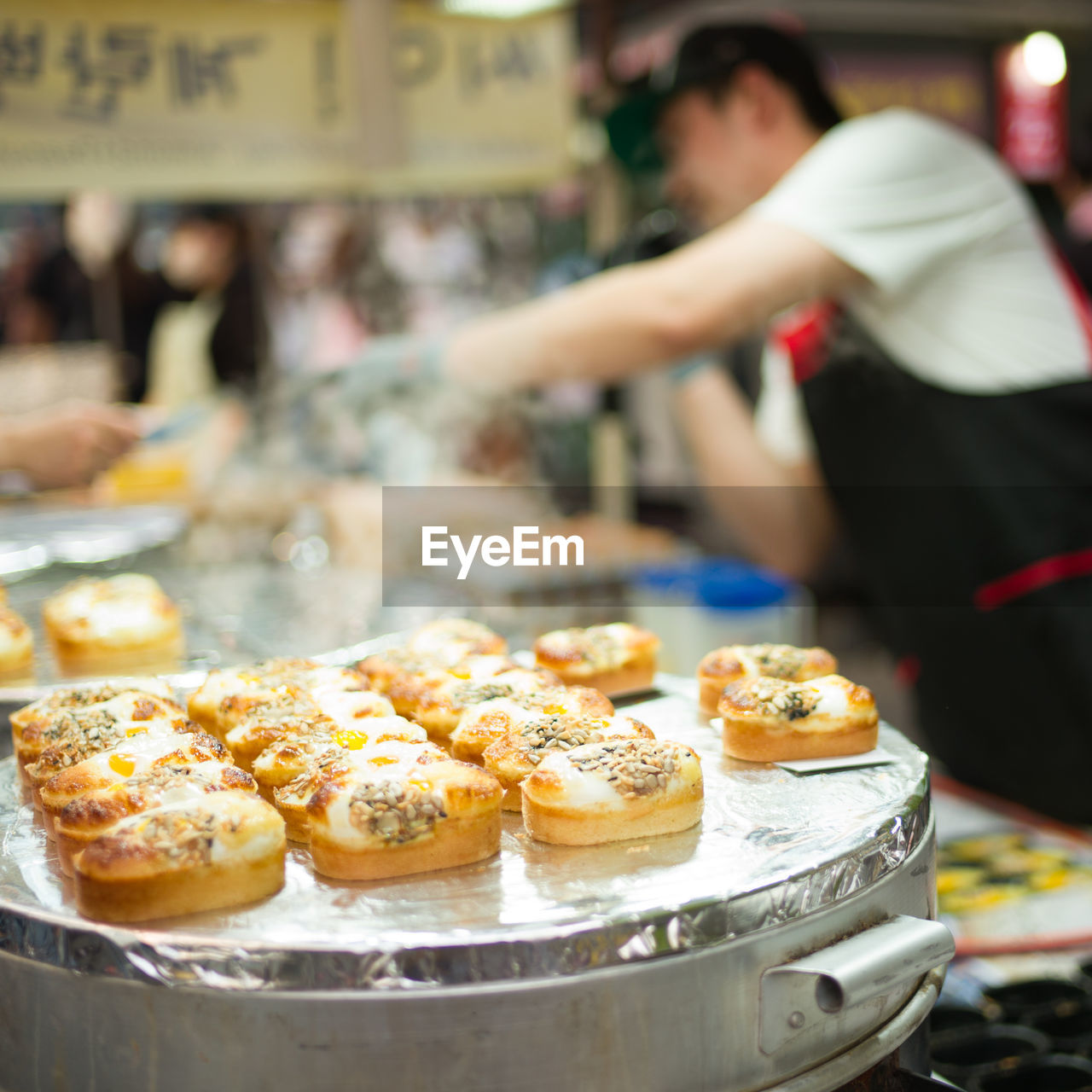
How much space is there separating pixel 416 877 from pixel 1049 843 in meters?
1.70

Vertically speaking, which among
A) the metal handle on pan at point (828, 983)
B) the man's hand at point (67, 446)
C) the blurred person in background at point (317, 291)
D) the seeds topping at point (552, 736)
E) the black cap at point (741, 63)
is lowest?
the metal handle on pan at point (828, 983)

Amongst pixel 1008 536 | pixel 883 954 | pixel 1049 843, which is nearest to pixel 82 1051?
pixel 883 954

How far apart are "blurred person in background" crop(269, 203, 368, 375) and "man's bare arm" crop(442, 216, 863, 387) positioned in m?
2.65

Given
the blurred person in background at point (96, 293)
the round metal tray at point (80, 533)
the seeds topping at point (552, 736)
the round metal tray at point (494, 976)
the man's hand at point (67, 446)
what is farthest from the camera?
the blurred person in background at point (96, 293)

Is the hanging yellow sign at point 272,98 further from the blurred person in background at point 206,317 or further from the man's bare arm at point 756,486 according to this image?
the blurred person in background at point 206,317

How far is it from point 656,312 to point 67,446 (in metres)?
1.33

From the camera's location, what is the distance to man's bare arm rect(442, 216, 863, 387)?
7.52ft

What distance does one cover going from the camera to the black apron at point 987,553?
2379mm

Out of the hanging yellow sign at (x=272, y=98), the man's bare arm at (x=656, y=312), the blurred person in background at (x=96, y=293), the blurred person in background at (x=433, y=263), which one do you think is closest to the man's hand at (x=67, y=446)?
the hanging yellow sign at (x=272, y=98)

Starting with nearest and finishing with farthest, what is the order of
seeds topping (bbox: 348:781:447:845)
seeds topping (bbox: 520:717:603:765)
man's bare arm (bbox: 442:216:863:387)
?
seeds topping (bbox: 348:781:447:845), seeds topping (bbox: 520:717:603:765), man's bare arm (bbox: 442:216:863:387)

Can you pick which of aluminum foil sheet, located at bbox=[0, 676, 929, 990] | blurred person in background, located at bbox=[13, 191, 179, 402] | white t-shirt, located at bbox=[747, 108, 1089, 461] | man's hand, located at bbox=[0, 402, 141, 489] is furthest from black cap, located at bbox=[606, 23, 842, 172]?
blurred person in background, located at bbox=[13, 191, 179, 402]

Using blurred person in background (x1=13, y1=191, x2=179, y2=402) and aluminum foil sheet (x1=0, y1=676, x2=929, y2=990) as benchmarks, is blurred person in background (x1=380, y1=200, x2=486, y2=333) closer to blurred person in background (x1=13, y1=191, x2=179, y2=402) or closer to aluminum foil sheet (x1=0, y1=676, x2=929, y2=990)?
blurred person in background (x1=13, y1=191, x2=179, y2=402)

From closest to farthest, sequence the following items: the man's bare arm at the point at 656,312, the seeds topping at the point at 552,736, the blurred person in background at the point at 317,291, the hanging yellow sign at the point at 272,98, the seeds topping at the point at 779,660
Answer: the seeds topping at the point at 552,736
the seeds topping at the point at 779,660
the man's bare arm at the point at 656,312
the hanging yellow sign at the point at 272,98
the blurred person in background at the point at 317,291

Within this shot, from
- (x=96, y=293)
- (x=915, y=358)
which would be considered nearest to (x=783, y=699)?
(x=915, y=358)
